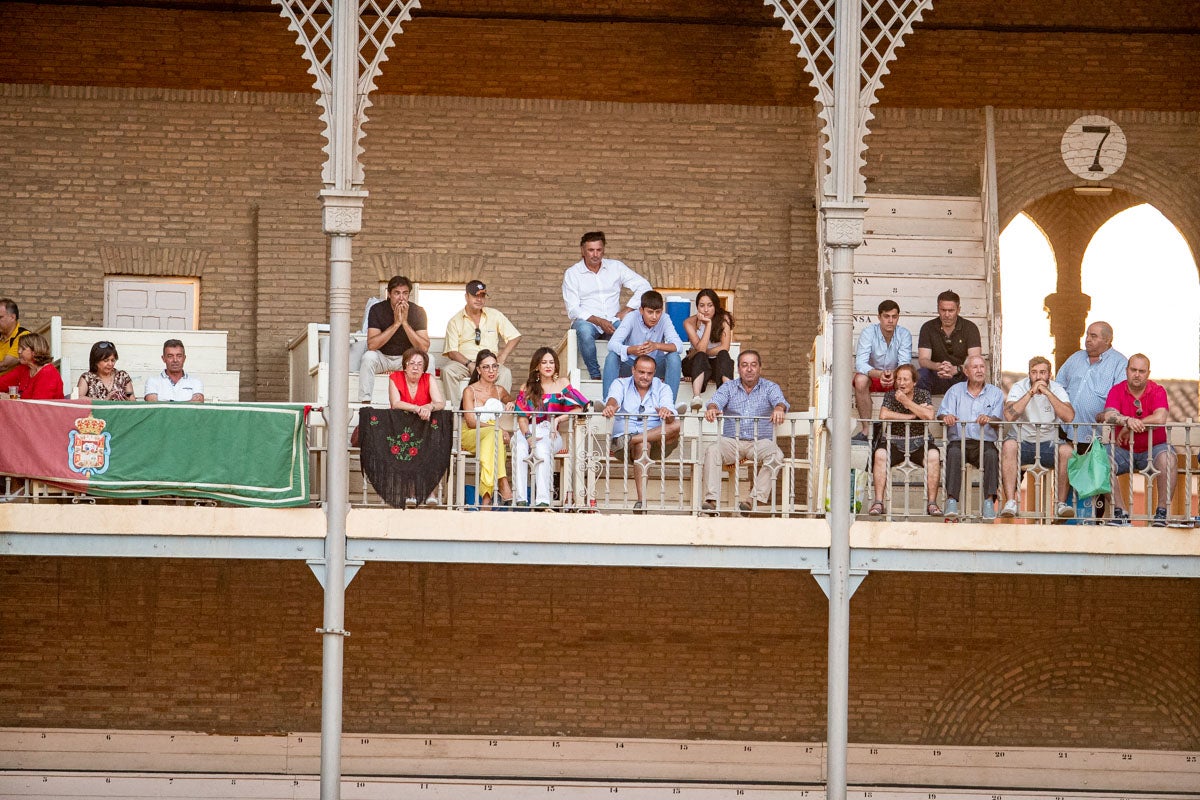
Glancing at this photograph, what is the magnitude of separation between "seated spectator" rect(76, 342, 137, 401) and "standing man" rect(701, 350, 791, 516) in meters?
4.45

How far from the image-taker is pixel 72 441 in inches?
526

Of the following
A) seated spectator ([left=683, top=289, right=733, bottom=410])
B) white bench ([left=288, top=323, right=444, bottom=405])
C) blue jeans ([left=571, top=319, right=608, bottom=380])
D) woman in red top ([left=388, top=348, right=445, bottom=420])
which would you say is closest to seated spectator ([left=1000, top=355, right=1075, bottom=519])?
seated spectator ([left=683, top=289, right=733, bottom=410])

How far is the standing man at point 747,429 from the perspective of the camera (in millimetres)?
13719

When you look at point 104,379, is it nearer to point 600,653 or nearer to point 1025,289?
point 600,653

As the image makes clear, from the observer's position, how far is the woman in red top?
1364 centimetres

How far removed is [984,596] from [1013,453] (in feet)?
15.0

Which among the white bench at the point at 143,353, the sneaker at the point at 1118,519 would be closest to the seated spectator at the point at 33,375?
the white bench at the point at 143,353

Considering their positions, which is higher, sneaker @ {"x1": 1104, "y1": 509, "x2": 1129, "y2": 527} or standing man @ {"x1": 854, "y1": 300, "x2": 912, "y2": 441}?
standing man @ {"x1": 854, "y1": 300, "x2": 912, "y2": 441}

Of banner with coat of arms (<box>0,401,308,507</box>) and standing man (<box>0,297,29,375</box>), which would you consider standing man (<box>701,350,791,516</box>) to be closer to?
banner with coat of arms (<box>0,401,308,507</box>)

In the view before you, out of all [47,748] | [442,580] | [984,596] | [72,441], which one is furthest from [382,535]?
[984,596]

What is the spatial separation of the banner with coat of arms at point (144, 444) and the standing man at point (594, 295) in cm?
288

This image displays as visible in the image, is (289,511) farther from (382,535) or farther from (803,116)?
(803,116)

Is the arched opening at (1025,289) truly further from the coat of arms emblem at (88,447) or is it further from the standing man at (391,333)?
the coat of arms emblem at (88,447)

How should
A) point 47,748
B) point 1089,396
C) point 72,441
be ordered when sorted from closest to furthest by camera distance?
point 72,441
point 1089,396
point 47,748
